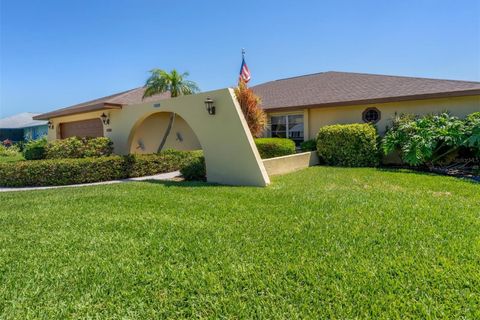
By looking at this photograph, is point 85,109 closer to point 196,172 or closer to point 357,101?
point 196,172

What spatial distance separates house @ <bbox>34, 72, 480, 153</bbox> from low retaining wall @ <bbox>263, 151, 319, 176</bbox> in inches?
103

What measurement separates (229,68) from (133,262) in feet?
56.2

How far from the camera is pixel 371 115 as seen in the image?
13141 millimetres

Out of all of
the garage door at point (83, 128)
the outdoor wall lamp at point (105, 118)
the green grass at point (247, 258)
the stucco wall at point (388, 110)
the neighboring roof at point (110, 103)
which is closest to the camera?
the green grass at point (247, 258)

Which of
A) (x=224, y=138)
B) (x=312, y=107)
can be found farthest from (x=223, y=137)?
(x=312, y=107)

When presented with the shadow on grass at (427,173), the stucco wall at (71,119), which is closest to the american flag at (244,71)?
the stucco wall at (71,119)

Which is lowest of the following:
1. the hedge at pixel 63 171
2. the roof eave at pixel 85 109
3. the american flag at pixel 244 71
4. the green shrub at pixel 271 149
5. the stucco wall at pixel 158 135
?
the hedge at pixel 63 171

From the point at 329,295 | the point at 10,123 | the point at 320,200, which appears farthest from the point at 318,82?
the point at 10,123

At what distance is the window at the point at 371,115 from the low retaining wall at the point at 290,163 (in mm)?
3171

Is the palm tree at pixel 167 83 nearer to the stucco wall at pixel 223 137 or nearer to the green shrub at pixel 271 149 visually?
the stucco wall at pixel 223 137

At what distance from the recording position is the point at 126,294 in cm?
284

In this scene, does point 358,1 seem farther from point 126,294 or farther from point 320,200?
point 126,294

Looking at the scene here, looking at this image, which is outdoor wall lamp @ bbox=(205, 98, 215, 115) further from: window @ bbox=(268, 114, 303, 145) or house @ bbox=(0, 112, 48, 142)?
house @ bbox=(0, 112, 48, 142)

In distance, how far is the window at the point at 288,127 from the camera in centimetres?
1526
